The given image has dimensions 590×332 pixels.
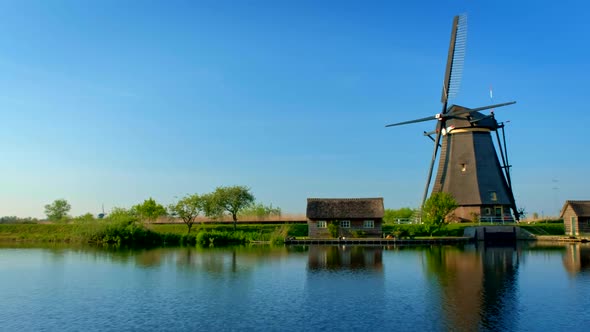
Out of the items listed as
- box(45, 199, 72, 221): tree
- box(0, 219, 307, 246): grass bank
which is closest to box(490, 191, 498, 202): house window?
box(0, 219, 307, 246): grass bank

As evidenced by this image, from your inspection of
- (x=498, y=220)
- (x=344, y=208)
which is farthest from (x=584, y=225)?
(x=344, y=208)

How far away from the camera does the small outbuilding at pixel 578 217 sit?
141 feet

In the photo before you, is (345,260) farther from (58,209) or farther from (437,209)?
(58,209)

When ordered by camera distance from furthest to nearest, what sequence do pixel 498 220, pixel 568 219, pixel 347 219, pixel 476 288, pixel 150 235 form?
pixel 150 235, pixel 498 220, pixel 347 219, pixel 568 219, pixel 476 288

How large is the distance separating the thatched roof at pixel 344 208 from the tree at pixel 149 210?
2094 centimetres

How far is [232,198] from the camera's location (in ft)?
180

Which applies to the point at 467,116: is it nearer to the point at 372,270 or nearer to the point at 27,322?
the point at 372,270

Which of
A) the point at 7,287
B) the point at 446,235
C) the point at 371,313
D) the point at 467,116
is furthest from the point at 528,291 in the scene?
the point at 467,116

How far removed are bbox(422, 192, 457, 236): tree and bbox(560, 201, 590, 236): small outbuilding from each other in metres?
10.4

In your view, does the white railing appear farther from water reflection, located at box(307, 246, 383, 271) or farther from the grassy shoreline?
water reflection, located at box(307, 246, 383, 271)

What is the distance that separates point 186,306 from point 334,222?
29599 mm

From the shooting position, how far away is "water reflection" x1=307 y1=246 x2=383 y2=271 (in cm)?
2529

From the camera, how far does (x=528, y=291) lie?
17938 millimetres

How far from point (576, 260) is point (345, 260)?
42.4 ft
